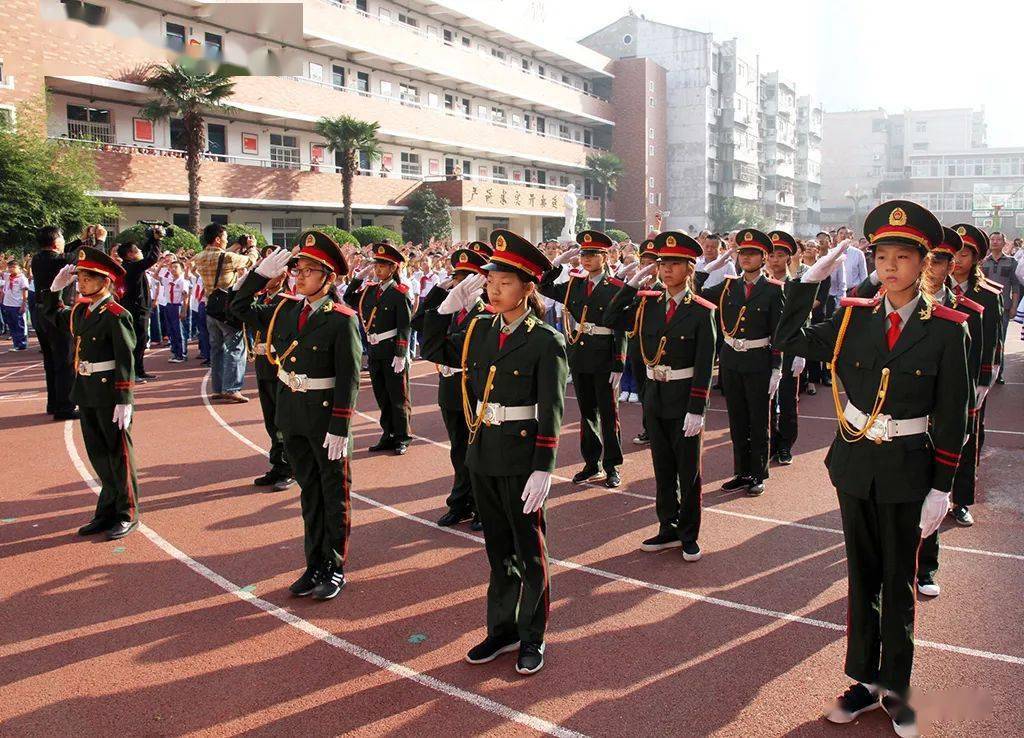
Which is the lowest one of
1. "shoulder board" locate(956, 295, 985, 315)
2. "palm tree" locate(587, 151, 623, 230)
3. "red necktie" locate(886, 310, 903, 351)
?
"red necktie" locate(886, 310, 903, 351)

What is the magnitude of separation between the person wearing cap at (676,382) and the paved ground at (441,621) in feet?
1.04

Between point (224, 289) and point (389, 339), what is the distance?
9.70 feet

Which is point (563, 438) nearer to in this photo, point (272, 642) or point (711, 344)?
point (711, 344)

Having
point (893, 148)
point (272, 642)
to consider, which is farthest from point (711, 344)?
point (893, 148)

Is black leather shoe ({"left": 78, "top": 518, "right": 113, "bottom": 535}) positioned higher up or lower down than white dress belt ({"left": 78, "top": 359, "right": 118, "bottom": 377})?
lower down

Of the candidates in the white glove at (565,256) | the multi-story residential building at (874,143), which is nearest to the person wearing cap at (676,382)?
the white glove at (565,256)

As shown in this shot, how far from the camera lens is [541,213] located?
170ft

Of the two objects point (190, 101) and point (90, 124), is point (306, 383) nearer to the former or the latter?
point (190, 101)

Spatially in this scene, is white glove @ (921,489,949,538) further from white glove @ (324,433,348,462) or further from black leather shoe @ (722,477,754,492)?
black leather shoe @ (722,477,754,492)

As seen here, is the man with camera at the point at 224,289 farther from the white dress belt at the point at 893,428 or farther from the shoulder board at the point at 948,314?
the shoulder board at the point at 948,314

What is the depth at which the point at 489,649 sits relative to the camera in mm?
4816

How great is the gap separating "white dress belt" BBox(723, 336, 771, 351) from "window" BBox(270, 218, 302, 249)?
32915 millimetres

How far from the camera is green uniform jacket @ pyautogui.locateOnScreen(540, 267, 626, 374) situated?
8.29 meters

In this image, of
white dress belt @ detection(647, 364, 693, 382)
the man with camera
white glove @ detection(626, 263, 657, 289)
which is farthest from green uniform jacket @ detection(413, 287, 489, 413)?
the man with camera
